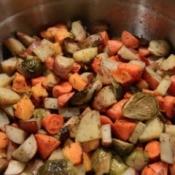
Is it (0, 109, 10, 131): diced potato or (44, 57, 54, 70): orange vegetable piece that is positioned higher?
(44, 57, 54, 70): orange vegetable piece

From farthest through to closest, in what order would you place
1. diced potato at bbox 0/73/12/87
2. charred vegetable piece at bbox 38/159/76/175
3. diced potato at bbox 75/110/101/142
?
1. diced potato at bbox 0/73/12/87
2. diced potato at bbox 75/110/101/142
3. charred vegetable piece at bbox 38/159/76/175

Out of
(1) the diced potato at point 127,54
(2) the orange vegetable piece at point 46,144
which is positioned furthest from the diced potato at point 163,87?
(2) the orange vegetable piece at point 46,144

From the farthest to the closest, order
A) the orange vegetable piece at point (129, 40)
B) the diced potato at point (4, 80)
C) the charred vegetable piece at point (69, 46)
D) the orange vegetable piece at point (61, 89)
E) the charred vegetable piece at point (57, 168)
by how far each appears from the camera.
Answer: the orange vegetable piece at point (129, 40) < the charred vegetable piece at point (69, 46) < the diced potato at point (4, 80) < the orange vegetable piece at point (61, 89) < the charred vegetable piece at point (57, 168)

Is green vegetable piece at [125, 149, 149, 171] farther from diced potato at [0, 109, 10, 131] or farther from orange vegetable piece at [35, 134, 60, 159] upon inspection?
diced potato at [0, 109, 10, 131]

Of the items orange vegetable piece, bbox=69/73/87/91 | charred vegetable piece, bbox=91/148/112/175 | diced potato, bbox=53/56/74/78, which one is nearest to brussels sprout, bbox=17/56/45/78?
diced potato, bbox=53/56/74/78

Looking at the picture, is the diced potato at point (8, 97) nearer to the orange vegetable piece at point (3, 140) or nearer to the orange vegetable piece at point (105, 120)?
the orange vegetable piece at point (3, 140)

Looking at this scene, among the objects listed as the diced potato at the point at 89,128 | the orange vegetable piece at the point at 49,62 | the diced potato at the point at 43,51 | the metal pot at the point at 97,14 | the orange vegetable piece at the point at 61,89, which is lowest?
the diced potato at the point at 89,128

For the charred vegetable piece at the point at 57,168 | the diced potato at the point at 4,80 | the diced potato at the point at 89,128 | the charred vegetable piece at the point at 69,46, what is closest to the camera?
the charred vegetable piece at the point at 57,168

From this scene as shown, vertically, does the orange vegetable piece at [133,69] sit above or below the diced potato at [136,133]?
above

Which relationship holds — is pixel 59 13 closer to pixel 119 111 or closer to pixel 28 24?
pixel 28 24
